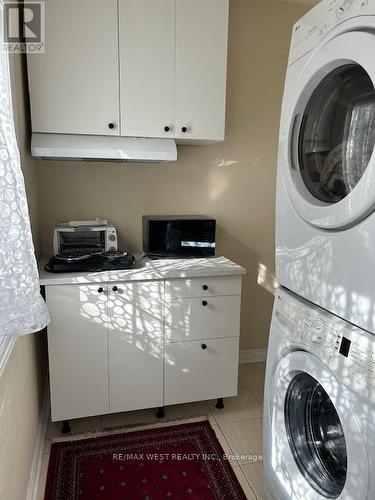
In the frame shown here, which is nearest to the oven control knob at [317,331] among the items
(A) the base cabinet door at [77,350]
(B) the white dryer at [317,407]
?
(B) the white dryer at [317,407]

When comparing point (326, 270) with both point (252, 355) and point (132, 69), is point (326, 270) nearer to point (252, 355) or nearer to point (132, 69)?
point (132, 69)

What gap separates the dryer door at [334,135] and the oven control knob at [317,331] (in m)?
0.30

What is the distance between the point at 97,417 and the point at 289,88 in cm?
192

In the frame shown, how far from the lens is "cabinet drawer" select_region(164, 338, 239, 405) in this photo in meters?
2.00

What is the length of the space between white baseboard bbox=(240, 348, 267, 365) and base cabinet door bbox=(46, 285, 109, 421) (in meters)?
1.15

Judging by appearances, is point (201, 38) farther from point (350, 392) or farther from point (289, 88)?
point (350, 392)

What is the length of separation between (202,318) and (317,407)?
2.66 ft

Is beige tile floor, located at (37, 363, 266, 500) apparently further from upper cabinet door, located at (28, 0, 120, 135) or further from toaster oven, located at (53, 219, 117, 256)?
upper cabinet door, located at (28, 0, 120, 135)

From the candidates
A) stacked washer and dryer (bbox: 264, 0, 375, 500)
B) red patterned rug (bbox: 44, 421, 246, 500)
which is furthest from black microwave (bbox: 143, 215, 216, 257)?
red patterned rug (bbox: 44, 421, 246, 500)

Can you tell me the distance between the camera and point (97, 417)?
6.92ft

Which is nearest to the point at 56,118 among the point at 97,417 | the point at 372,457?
the point at 97,417

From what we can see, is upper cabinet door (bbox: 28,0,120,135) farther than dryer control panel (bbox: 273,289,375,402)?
Yes

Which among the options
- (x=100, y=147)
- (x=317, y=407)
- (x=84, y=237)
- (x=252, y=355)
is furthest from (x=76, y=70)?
(x=252, y=355)

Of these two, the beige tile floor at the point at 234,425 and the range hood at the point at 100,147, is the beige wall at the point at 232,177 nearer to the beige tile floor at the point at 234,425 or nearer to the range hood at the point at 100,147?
the range hood at the point at 100,147
